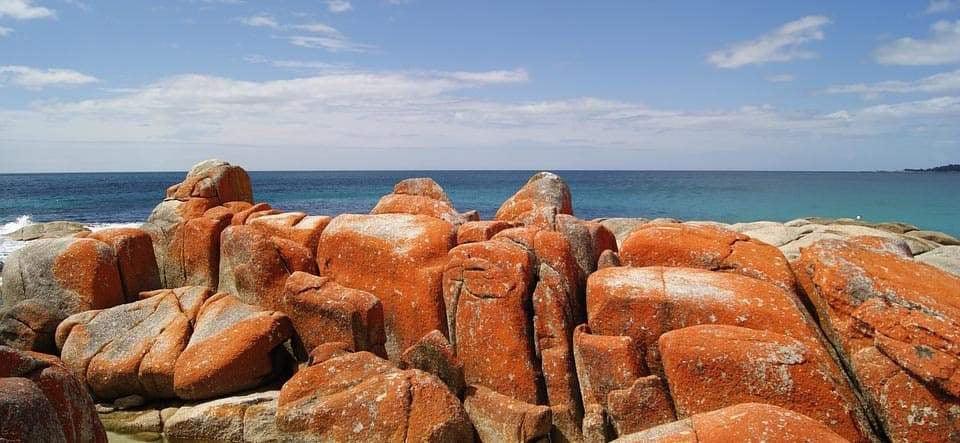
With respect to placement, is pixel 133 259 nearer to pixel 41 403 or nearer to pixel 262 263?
pixel 262 263

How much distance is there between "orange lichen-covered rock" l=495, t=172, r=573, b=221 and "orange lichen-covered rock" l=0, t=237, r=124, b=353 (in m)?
8.91

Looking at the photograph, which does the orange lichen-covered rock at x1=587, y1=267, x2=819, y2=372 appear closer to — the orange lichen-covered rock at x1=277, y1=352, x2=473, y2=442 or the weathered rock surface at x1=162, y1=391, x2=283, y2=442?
the orange lichen-covered rock at x1=277, y1=352, x2=473, y2=442

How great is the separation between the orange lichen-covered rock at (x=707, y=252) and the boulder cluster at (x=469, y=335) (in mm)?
38

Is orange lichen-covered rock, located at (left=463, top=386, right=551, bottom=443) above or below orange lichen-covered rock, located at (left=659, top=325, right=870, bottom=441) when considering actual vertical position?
below

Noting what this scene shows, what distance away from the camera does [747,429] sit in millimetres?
6508

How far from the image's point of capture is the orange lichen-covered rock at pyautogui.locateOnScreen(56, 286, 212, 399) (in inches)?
440

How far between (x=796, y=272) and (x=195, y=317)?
1125 cm

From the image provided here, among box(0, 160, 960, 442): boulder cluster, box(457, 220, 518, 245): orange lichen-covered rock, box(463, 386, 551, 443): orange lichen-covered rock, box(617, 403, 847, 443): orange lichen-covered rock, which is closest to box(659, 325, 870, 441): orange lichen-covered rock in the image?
box(0, 160, 960, 442): boulder cluster

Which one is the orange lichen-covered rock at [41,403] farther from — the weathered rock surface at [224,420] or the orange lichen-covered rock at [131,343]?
the orange lichen-covered rock at [131,343]

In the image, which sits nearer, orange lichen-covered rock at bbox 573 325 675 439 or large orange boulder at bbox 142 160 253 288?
orange lichen-covered rock at bbox 573 325 675 439

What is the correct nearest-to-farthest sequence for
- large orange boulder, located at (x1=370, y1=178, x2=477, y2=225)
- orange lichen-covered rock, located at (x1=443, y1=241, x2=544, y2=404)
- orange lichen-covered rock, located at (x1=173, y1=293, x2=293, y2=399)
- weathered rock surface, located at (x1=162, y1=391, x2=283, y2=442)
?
1. weathered rock surface, located at (x1=162, y1=391, x2=283, y2=442)
2. orange lichen-covered rock, located at (x1=443, y1=241, x2=544, y2=404)
3. orange lichen-covered rock, located at (x1=173, y1=293, x2=293, y2=399)
4. large orange boulder, located at (x1=370, y1=178, x2=477, y2=225)

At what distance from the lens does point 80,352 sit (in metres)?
11.6

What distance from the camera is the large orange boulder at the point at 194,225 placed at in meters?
14.3

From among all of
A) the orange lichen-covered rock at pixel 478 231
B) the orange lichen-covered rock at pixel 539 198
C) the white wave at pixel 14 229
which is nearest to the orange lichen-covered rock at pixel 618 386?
the orange lichen-covered rock at pixel 478 231
